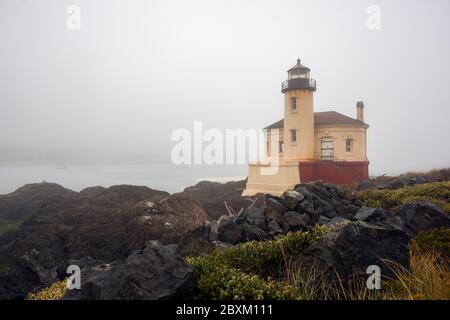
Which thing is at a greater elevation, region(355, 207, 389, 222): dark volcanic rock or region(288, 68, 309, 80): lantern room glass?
region(288, 68, 309, 80): lantern room glass

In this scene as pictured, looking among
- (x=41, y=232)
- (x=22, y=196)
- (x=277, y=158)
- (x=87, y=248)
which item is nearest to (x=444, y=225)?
(x=87, y=248)

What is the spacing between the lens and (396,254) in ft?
20.3

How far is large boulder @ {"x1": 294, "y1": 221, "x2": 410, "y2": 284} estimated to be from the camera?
5738 millimetres

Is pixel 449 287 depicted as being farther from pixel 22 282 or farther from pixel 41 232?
pixel 41 232

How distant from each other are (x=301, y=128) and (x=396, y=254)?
24.7 m

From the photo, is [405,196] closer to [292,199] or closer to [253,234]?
[292,199]

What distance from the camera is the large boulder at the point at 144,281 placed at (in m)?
4.26

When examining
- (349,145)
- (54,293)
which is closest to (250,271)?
(54,293)

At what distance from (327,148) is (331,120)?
2.75 metres

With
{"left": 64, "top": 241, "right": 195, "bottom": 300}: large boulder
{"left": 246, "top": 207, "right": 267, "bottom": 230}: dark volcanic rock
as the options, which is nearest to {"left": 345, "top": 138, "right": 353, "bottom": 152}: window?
{"left": 246, "top": 207, "right": 267, "bottom": 230}: dark volcanic rock

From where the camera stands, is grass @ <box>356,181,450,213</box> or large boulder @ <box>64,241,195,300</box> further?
grass @ <box>356,181,450,213</box>

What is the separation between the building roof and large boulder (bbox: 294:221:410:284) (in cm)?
2557

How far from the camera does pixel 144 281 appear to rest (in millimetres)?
4453

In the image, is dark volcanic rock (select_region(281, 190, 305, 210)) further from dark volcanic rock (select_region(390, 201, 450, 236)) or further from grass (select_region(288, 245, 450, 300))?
grass (select_region(288, 245, 450, 300))
